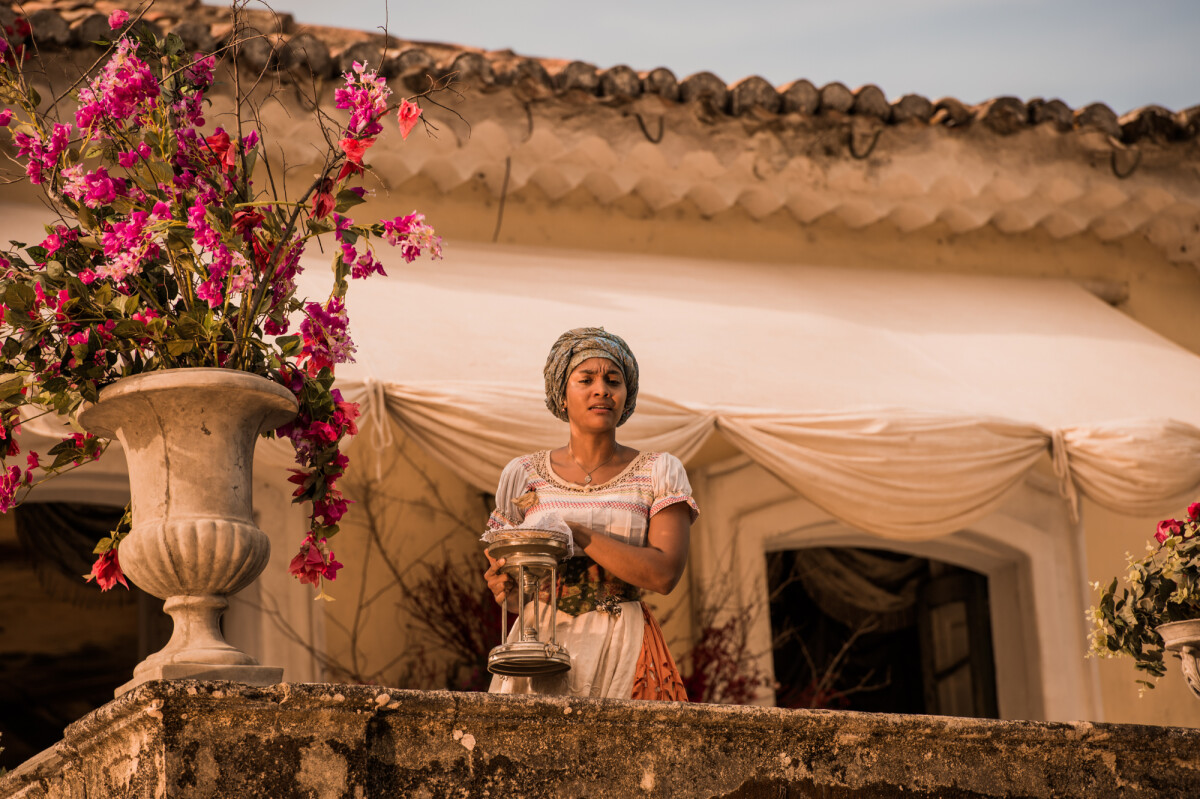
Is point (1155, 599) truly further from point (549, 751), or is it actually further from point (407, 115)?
point (407, 115)

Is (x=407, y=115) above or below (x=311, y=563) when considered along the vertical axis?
above

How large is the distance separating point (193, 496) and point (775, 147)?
481cm

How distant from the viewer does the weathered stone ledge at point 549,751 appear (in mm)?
2242

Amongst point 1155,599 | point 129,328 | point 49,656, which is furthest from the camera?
point 49,656

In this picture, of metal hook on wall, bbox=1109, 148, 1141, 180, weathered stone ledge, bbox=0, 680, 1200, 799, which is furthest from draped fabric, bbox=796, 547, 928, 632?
weathered stone ledge, bbox=0, 680, 1200, 799

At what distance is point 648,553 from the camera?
3.05 metres

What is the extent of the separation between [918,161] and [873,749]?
4.87 meters

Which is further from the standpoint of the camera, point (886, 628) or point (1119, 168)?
point (886, 628)

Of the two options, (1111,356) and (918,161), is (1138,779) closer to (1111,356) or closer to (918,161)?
(1111,356)

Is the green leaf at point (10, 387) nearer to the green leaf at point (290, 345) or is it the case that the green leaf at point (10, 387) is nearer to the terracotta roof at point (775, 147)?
the green leaf at point (290, 345)

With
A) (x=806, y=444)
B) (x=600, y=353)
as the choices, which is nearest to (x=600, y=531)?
(x=600, y=353)

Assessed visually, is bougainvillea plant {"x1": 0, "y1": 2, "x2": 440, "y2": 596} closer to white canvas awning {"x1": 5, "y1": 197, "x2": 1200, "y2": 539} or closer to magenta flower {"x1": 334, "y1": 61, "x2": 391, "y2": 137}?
magenta flower {"x1": 334, "y1": 61, "x2": 391, "y2": 137}

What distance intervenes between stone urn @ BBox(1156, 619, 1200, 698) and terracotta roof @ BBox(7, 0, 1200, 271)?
12.5 feet

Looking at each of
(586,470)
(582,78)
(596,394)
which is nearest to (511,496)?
(586,470)
